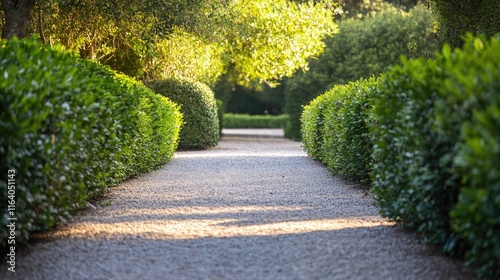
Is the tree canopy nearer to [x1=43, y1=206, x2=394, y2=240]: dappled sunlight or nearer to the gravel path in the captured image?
the gravel path

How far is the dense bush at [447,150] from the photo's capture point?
14.7ft

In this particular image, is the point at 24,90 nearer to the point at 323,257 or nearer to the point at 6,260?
the point at 6,260

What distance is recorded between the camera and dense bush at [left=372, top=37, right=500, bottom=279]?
4488 millimetres

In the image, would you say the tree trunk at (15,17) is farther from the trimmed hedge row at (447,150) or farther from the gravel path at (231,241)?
the trimmed hedge row at (447,150)

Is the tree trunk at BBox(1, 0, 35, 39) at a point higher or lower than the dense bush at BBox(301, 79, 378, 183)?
higher

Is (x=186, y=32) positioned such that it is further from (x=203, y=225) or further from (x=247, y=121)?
(x=247, y=121)

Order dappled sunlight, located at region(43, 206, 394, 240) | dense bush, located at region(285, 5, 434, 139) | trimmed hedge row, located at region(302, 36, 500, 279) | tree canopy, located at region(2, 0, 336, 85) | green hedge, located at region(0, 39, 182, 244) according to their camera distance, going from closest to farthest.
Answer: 1. trimmed hedge row, located at region(302, 36, 500, 279)
2. green hedge, located at region(0, 39, 182, 244)
3. dappled sunlight, located at region(43, 206, 394, 240)
4. tree canopy, located at region(2, 0, 336, 85)
5. dense bush, located at region(285, 5, 434, 139)

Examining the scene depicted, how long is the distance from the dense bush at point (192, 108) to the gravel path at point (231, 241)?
11.8 meters

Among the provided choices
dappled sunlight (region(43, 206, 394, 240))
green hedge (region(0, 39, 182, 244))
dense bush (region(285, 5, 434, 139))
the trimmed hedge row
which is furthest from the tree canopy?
the trimmed hedge row

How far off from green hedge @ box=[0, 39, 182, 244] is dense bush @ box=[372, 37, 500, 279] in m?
2.98

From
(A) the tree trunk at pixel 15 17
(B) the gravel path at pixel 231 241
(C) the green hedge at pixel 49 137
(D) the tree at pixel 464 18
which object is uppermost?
(D) the tree at pixel 464 18

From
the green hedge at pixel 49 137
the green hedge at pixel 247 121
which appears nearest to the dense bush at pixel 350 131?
the green hedge at pixel 49 137

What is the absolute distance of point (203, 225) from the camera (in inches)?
307

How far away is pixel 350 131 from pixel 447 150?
228 inches
